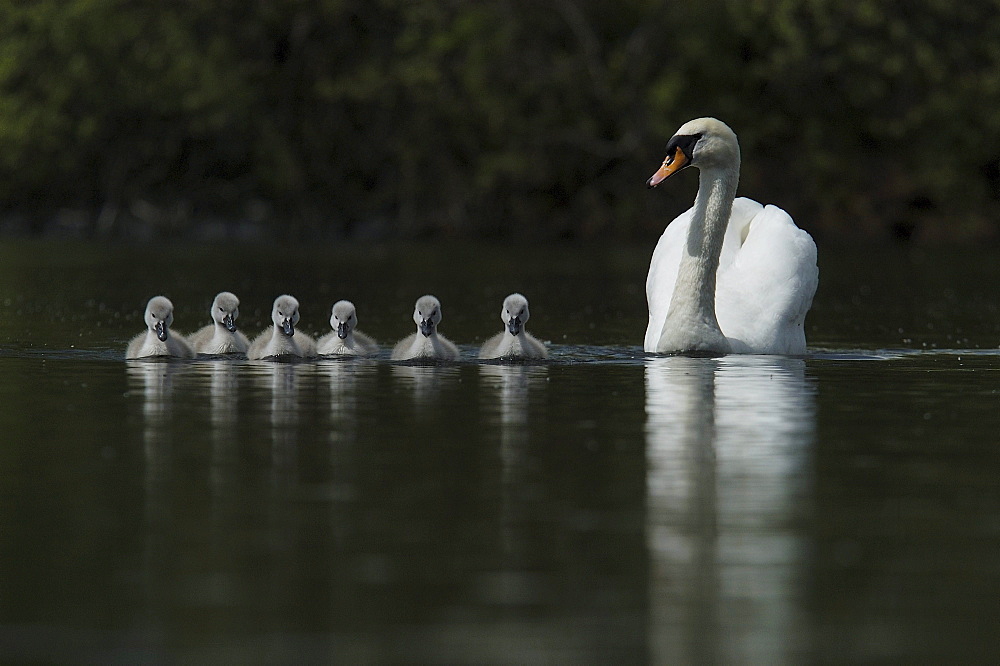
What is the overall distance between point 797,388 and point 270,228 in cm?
4382

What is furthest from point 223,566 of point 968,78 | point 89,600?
point 968,78

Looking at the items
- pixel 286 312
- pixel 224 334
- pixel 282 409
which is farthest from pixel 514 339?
pixel 282 409

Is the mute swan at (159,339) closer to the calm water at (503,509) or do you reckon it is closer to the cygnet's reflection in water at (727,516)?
the calm water at (503,509)

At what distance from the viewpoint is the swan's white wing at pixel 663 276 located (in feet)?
55.0

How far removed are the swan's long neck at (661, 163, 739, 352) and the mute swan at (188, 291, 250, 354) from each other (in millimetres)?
3321

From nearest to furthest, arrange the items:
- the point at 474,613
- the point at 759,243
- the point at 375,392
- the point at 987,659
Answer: the point at 987,659, the point at 474,613, the point at 375,392, the point at 759,243

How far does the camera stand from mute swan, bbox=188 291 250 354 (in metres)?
16.3

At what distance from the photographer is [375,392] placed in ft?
45.1

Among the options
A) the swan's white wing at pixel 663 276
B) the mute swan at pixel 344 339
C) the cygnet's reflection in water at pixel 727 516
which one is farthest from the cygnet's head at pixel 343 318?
the cygnet's reflection in water at pixel 727 516

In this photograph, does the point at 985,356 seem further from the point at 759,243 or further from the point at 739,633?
the point at 739,633

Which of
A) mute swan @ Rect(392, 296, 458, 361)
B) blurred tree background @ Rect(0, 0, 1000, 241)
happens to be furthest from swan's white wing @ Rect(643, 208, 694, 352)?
blurred tree background @ Rect(0, 0, 1000, 241)

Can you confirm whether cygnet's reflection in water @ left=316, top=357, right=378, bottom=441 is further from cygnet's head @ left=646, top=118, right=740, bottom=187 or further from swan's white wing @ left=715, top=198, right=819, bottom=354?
cygnet's head @ left=646, top=118, right=740, bottom=187

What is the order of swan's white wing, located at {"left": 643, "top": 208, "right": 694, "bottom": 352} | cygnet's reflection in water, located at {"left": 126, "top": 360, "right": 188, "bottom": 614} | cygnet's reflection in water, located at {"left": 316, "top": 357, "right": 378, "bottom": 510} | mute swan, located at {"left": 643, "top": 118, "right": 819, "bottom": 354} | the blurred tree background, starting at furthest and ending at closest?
the blurred tree background < swan's white wing, located at {"left": 643, "top": 208, "right": 694, "bottom": 352} < mute swan, located at {"left": 643, "top": 118, "right": 819, "bottom": 354} < cygnet's reflection in water, located at {"left": 316, "top": 357, "right": 378, "bottom": 510} < cygnet's reflection in water, located at {"left": 126, "top": 360, "right": 188, "bottom": 614}

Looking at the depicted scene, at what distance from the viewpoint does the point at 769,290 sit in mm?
16281
